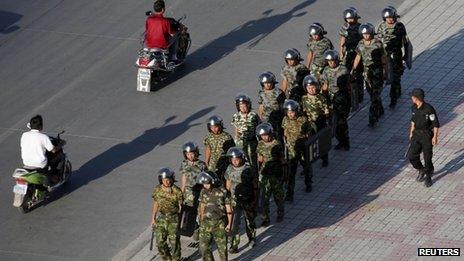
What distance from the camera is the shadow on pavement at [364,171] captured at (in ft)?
83.7

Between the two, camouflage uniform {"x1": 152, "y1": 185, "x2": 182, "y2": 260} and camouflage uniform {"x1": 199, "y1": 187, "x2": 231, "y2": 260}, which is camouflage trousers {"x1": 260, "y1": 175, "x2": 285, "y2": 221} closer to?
camouflage uniform {"x1": 199, "y1": 187, "x2": 231, "y2": 260}

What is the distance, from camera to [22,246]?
25578mm

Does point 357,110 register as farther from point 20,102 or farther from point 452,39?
point 20,102

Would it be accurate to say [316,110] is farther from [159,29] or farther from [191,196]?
[159,29]

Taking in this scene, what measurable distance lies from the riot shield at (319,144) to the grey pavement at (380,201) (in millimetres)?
735

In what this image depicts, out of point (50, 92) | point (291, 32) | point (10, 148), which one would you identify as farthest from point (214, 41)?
point (10, 148)

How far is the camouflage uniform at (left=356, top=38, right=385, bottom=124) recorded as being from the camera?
28594 millimetres

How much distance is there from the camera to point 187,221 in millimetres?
24250

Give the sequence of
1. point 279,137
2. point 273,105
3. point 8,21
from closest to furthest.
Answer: point 279,137 < point 273,105 < point 8,21

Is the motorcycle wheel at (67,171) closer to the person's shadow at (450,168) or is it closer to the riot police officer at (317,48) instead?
the riot police officer at (317,48)

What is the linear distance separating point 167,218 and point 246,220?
1.38 m

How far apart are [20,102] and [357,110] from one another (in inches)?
259

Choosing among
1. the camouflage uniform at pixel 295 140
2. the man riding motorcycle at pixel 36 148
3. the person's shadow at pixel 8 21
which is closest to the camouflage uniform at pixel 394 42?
the camouflage uniform at pixel 295 140

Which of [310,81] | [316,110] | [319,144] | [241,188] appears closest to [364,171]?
[319,144]
